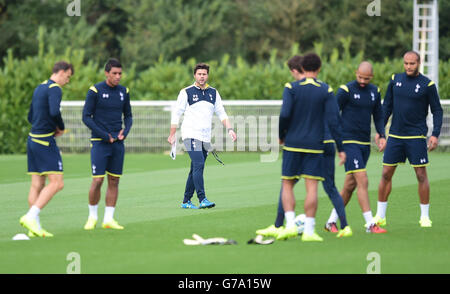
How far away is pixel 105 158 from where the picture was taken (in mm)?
11188

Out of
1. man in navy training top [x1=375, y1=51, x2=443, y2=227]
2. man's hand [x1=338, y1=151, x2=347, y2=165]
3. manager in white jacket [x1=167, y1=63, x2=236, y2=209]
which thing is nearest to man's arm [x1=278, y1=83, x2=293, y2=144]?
man's hand [x1=338, y1=151, x2=347, y2=165]

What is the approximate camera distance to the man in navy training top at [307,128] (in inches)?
382

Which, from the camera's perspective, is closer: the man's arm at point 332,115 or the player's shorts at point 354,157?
the man's arm at point 332,115

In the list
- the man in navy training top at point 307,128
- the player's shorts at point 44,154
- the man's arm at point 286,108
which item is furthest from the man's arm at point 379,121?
the player's shorts at point 44,154

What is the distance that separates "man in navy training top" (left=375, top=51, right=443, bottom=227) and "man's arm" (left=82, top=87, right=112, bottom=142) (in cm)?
350

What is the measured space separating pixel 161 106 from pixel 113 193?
1616 centimetres

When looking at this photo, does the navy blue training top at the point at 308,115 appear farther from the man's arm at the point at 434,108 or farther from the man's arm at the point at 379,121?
the man's arm at the point at 434,108

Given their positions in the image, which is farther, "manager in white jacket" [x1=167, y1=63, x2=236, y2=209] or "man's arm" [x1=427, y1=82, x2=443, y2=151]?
"manager in white jacket" [x1=167, y1=63, x2=236, y2=209]

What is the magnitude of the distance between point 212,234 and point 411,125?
2890 millimetres

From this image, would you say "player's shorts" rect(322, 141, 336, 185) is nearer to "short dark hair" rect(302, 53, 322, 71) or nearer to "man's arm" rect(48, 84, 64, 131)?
"short dark hair" rect(302, 53, 322, 71)

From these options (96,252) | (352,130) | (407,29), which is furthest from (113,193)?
(407,29)

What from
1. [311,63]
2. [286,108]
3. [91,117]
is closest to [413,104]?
[311,63]

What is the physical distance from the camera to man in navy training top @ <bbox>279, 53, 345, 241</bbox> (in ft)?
31.8

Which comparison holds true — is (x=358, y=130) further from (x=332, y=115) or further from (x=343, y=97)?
(x=332, y=115)
